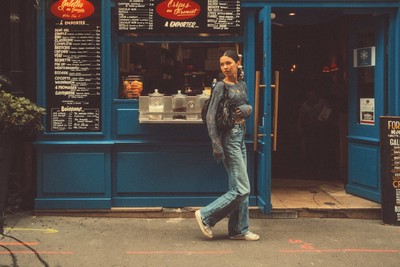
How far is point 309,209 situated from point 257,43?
2375mm

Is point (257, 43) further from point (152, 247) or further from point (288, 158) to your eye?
point (288, 158)

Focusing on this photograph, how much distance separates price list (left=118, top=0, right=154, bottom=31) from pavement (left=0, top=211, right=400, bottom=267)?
8.43 ft

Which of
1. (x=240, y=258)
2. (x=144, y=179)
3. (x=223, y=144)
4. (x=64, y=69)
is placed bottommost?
(x=240, y=258)

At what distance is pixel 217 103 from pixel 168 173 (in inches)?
70.1

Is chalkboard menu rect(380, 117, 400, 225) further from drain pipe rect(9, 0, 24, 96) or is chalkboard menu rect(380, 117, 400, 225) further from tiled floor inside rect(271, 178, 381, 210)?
drain pipe rect(9, 0, 24, 96)

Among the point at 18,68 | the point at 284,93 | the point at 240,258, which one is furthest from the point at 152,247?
the point at 284,93

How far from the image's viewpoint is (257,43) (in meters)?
7.62

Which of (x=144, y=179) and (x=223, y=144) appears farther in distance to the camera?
(x=144, y=179)

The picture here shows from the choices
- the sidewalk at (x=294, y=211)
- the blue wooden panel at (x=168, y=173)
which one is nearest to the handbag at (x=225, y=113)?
the blue wooden panel at (x=168, y=173)

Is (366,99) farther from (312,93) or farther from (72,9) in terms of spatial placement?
(72,9)

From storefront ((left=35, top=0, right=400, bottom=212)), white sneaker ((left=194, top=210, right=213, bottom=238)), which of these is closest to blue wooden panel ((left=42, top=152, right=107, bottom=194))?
storefront ((left=35, top=0, right=400, bottom=212))

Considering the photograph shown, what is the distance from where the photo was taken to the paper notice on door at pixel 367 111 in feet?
26.5

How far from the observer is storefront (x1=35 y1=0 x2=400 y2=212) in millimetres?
7375

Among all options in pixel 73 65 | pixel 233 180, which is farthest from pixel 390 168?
pixel 73 65
